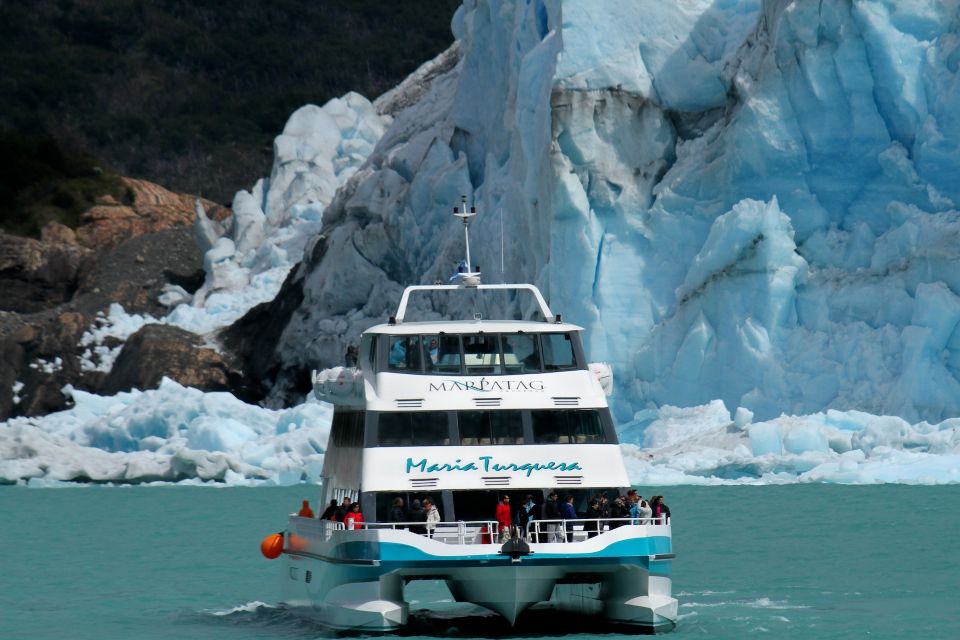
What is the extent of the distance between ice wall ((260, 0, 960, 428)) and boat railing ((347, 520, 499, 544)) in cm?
1659

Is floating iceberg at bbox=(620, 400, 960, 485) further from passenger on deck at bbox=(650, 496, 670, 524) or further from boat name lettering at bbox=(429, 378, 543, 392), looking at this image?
boat name lettering at bbox=(429, 378, 543, 392)

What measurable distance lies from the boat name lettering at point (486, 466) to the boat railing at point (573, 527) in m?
0.57

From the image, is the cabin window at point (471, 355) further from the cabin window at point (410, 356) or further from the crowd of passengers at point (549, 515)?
the crowd of passengers at point (549, 515)

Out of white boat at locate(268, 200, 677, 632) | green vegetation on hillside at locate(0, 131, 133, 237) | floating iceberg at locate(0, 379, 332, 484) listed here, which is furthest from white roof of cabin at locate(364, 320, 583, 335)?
green vegetation on hillside at locate(0, 131, 133, 237)

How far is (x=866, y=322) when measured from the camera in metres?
33.6

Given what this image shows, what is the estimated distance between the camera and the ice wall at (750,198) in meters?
33.3

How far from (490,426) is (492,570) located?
168cm

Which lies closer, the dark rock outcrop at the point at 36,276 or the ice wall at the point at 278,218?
the ice wall at the point at 278,218

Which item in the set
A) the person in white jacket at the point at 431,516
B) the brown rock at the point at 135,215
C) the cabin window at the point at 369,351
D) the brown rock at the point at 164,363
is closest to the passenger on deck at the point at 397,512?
the person in white jacket at the point at 431,516

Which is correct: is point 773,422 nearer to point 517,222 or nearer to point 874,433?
point 874,433

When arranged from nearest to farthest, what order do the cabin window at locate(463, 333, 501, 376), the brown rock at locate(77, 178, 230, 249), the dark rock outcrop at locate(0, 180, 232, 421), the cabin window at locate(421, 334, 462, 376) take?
1. the cabin window at locate(421, 334, 462, 376)
2. the cabin window at locate(463, 333, 501, 376)
3. the dark rock outcrop at locate(0, 180, 232, 421)
4. the brown rock at locate(77, 178, 230, 249)

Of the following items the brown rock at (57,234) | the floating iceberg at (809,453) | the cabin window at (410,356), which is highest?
the brown rock at (57,234)

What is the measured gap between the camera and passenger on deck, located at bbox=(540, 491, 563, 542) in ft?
57.1

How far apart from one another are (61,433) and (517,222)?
39.7ft
